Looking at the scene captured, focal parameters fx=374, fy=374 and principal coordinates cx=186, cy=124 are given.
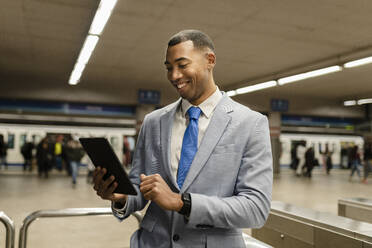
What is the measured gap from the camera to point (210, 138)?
4.18 feet

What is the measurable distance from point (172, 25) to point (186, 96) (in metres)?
5.55

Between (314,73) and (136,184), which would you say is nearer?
(136,184)

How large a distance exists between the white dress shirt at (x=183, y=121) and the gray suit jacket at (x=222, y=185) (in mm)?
31

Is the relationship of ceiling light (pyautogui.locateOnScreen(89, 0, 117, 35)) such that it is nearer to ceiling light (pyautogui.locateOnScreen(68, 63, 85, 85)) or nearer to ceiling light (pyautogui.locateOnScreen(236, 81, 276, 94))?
ceiling light (pyautogui.locateOnScreen(68, 63, 85, 85))

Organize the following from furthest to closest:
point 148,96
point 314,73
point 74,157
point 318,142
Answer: point 318,142, point 148,96, point 74,157, point 314,73

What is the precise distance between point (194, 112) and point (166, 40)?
652 cm

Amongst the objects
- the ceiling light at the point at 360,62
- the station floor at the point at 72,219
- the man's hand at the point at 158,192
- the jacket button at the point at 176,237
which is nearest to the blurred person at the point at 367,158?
the station floor at the point at 72,219

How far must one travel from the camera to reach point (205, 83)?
4.54ft

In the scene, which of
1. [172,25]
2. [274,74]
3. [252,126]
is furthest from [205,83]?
[274,74]

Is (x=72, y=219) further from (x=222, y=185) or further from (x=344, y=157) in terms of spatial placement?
(x=344, y=157)

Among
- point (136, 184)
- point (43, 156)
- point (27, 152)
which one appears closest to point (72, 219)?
point (136, 184)

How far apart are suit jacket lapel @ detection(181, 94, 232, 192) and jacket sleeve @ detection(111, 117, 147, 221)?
0.29 m

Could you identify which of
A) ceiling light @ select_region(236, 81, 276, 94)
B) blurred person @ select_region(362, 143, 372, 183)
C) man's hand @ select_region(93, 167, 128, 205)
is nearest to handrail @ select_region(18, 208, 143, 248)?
man's hand @ select_region(93, 167, 128, 205)

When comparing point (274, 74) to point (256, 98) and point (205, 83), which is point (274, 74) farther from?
point (205, 83)
